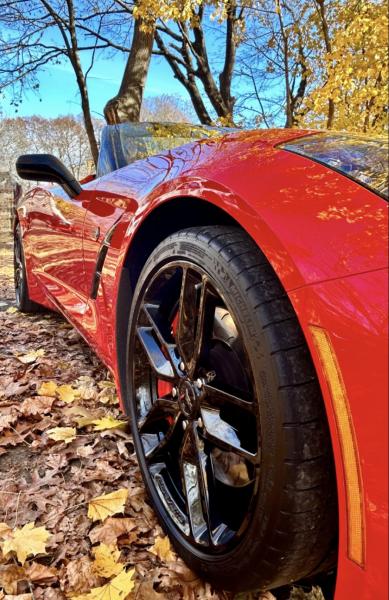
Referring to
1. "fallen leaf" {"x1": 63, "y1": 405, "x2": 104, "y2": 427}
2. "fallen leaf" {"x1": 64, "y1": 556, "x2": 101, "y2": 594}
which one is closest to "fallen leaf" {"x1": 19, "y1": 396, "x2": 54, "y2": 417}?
"fallen leaf" {"x1": 63, "y1": 405, "x2": 104, "y2": 427}

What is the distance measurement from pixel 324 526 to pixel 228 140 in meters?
1.11

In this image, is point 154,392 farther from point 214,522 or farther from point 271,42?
point 271,42

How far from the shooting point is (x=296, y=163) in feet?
3.71

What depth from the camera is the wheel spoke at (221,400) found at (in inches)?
41.4

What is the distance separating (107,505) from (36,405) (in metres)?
0.94

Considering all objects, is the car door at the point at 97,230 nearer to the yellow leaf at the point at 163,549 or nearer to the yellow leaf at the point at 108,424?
the yellow leaf at the point at 108,424

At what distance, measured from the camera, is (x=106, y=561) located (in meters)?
1.43

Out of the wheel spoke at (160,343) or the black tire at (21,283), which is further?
the black tire at (21,283)

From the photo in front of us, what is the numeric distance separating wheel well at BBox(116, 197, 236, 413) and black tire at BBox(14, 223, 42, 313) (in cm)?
267

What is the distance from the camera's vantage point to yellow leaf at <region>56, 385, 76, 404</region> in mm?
2518

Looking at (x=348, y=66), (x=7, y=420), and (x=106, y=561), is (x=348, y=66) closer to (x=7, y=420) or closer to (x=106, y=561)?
(x=7, y=420)

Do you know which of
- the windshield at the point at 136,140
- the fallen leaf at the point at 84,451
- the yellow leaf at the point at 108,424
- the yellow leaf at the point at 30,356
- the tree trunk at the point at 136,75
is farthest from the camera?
the tree trunk at the point at 136,75

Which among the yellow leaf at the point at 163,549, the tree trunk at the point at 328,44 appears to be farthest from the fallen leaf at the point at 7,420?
the tree trunk at the point at 328,44

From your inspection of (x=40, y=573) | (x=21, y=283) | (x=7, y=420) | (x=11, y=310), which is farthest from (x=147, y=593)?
(x=11, y=310)
